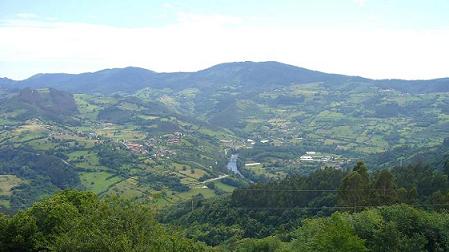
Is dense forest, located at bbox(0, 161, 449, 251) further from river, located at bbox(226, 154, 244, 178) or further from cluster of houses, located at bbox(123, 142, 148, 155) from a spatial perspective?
cluster of houses, located at bbox(123, 142, 148, 155)

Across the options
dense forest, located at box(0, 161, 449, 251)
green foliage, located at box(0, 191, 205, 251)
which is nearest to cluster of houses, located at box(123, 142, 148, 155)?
dense forest, located at box(0, 161, 449, 251)

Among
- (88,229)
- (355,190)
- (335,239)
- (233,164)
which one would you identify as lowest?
(233,164)

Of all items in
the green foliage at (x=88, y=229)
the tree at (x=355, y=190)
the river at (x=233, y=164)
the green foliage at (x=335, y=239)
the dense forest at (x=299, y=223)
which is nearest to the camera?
the green foliage at (x=88, y=229)

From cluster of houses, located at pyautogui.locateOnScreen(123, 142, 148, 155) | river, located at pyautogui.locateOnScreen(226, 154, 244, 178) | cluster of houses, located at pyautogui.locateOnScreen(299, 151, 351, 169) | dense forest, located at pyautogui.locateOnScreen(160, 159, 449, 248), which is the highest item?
dense forest, located at pyautogui.locateOnScreen(160, 159, 449, 248)

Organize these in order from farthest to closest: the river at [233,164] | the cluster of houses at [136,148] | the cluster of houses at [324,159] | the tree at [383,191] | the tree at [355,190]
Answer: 1. the cluster of houses at [136,148]
2. the river at [233,164]
3. the cluster of houses at [324,159]
4. the tree at [355,190]
5. the tree at [383,191]

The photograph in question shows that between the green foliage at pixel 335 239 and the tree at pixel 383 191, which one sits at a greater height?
the green foliage at pixel 335 239

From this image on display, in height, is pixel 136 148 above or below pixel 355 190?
below

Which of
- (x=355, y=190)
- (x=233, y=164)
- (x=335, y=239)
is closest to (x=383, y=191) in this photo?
(x=355, y=190)

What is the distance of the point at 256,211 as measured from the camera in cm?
6738

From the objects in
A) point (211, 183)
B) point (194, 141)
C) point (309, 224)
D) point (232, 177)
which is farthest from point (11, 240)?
point (194, 141)

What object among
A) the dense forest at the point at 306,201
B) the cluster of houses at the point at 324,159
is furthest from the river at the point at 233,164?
the dense forest at the point at 306,201

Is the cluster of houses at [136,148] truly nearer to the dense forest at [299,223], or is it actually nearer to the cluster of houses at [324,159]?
the cluster of houses at [324,159]

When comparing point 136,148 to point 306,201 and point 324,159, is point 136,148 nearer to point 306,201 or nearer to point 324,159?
point 324,159

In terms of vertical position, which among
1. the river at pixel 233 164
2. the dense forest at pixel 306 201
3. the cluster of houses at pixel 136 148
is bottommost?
the river at pixel 233 164
